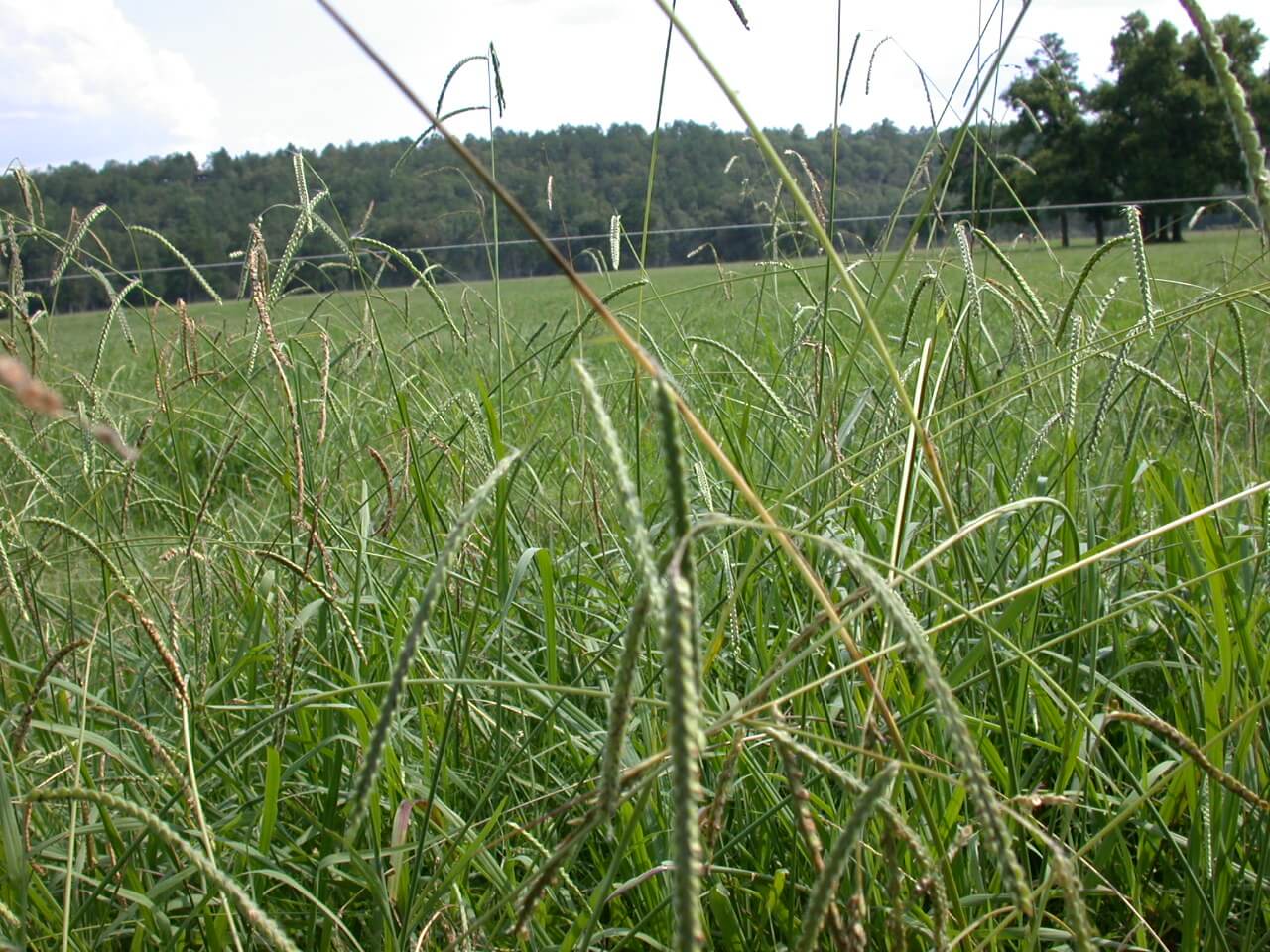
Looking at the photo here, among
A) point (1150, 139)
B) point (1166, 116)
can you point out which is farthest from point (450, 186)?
point (1150, 139)

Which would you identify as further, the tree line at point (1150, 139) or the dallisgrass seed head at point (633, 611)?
the tree line at point (1150, 139)

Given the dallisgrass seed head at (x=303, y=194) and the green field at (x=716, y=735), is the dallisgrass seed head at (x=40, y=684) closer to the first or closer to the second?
the green field at (x=716, y=735)

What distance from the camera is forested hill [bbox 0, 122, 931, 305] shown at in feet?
12.5

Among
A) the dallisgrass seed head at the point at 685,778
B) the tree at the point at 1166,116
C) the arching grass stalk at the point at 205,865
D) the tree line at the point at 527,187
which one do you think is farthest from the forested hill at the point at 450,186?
the tree at the point at 1166,116

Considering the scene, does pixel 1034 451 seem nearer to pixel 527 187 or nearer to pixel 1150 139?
pixel 527 187

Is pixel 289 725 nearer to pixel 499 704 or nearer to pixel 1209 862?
pixel 499 704

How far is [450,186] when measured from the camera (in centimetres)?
340

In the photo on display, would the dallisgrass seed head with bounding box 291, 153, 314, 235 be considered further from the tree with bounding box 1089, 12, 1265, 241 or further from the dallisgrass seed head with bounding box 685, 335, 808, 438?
the tree with bounding box 1089, 12, 1265, 241

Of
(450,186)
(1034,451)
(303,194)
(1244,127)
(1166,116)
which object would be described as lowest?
(1034,451)

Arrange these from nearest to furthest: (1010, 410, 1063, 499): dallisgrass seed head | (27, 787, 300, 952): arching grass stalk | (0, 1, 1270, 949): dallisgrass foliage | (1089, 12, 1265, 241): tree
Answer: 1. (27, 787, 300, 952): arching grass stalk
2. (0, 1, 1270, 949): dallisgrass foliage
3. (1010, 410, 1063, 499): dallisgrass seed head
4. (1089, 12, 1265, 241): tree

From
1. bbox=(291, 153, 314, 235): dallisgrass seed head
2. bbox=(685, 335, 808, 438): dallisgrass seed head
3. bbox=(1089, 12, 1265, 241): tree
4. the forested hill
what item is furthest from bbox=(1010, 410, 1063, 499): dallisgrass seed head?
bbox=(1089, 12, 1265, 241): tree

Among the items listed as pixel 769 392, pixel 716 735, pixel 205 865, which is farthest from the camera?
pixel 769 392

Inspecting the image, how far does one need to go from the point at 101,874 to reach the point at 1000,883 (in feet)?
3.36

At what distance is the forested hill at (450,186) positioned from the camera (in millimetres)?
3805
